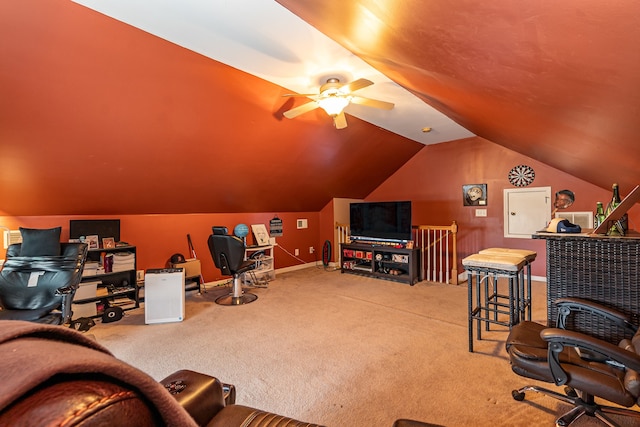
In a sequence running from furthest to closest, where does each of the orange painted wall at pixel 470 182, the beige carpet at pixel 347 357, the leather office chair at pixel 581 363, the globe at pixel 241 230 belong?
the globe at pixel 241 230 < the orange painted wall at pixel 470 182 < the beige carpet at pixel 347 357 < the leather office chair at pixel 581 363

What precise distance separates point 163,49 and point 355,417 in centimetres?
300

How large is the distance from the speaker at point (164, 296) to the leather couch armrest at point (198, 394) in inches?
95.0

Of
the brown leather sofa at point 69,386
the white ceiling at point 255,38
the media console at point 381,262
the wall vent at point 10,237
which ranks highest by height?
the white ceiling at point 255,38

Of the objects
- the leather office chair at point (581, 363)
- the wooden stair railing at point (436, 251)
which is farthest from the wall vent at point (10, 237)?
the wooden stair railing at point (436, 251)

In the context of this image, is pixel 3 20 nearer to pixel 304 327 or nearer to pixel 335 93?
pixel 335 93

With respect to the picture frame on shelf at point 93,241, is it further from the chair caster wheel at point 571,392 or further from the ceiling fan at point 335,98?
the chair caster wheel at point 571,392

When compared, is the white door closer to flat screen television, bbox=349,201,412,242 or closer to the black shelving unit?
flat screen television, bbox=349,201,412,242

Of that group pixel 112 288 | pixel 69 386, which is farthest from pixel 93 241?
pixel 69 386

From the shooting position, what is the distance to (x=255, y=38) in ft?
7.62

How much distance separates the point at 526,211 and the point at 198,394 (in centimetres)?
555

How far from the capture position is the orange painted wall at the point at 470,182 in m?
4.79

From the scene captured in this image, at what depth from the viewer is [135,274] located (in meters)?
3.92

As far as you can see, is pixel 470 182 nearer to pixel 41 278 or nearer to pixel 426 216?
pixel 426 216

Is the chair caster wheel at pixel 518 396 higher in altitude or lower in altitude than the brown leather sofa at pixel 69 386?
lower
